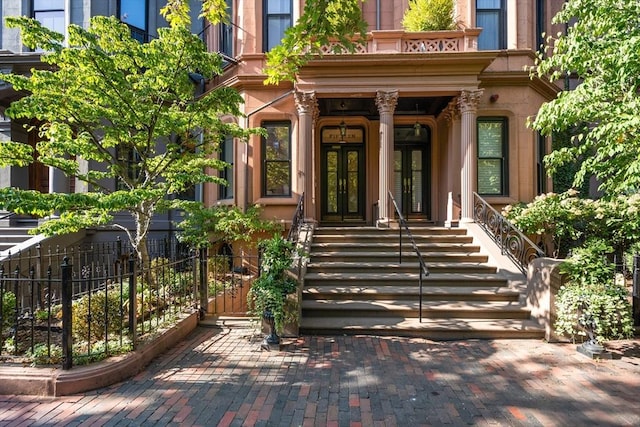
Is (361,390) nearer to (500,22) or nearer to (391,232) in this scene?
(391,232)

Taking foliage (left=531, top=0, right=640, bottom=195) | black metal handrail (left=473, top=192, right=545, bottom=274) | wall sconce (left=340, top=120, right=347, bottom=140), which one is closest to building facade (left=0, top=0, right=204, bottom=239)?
wall sconce (left=340, top=120, right=347, bottom=140)

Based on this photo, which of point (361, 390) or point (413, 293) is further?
point (413, 293)

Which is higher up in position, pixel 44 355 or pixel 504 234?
pixel 504 234

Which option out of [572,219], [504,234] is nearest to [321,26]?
[504,234]

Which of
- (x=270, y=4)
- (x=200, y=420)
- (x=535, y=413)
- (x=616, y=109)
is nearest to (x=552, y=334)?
(x=535, y=413)

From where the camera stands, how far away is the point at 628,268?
788cm

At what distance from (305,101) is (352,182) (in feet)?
11.4

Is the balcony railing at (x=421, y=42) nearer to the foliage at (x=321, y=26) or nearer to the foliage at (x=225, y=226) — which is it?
the foliage at (x=321, y=26)

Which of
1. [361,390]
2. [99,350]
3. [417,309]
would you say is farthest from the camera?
[417,309]

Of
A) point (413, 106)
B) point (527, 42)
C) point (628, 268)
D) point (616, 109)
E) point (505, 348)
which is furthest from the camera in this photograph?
point (413, 106)

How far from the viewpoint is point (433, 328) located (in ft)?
19.9

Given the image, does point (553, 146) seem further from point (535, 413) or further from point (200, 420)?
point (200, 420)

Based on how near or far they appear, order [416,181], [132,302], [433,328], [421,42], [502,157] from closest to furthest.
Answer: [132,302] < [433,328] < [421,42] < [502,157] < [416,181]

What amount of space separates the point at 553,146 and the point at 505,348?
28.3ft
